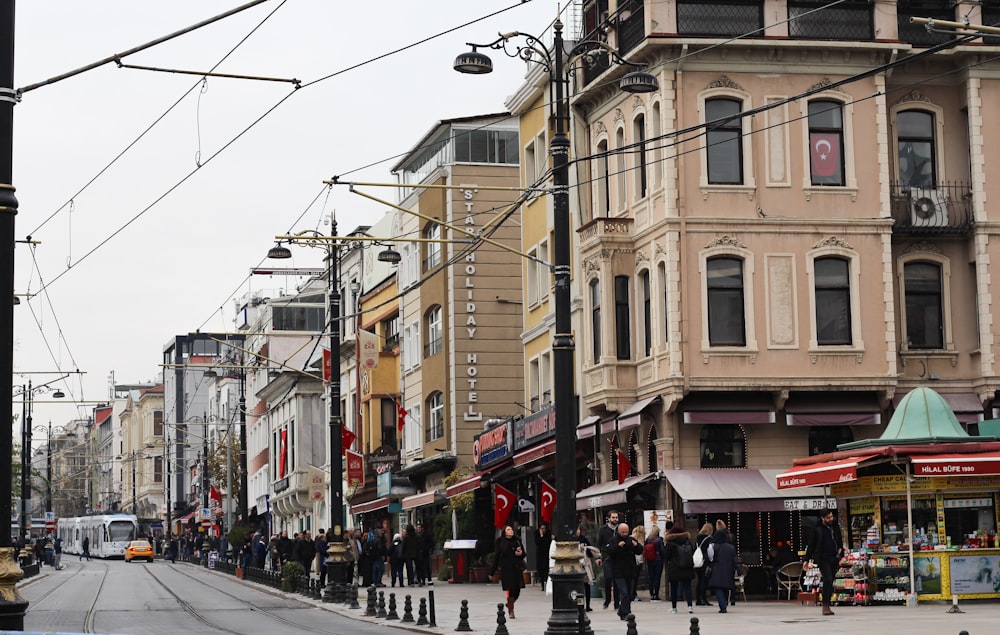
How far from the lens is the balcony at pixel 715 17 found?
34.9 metres

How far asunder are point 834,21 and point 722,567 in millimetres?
13898

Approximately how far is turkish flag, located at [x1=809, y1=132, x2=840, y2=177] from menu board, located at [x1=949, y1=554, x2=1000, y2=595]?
37.1ft

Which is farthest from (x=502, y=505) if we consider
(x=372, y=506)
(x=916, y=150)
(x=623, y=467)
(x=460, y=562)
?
(x=372, y=506)

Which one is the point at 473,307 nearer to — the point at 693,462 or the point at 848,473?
the point at 693,462

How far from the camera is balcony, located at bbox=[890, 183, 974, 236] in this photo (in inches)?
1414

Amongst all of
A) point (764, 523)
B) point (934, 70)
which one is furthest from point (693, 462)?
point (934, 70)

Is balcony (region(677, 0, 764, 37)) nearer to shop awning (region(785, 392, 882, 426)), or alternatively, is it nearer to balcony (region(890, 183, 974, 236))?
balcony (region(890, 183, 974, 236))

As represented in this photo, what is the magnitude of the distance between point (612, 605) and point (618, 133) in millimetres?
11938

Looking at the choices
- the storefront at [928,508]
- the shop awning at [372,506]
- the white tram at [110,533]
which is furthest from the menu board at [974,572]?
the white tram at [110,533]

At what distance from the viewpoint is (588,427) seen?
3844cm

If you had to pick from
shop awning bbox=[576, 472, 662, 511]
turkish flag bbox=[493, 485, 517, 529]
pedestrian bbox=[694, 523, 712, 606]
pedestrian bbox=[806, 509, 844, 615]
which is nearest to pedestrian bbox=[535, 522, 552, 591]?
turkish flag bbox=[493, 485, 517, 529]

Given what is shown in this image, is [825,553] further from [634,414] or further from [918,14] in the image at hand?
[918,14]

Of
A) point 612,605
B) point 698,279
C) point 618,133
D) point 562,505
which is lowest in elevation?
point 612,605

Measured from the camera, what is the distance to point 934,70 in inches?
1428
